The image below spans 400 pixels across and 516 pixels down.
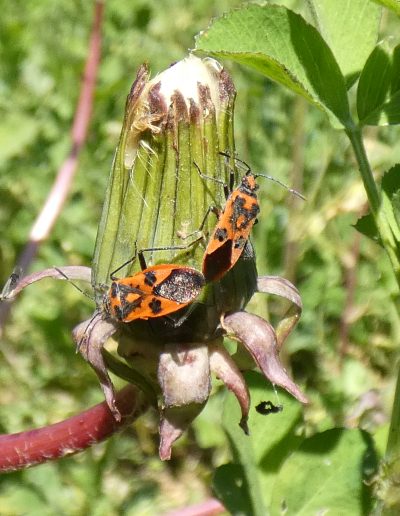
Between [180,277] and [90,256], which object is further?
[90,256]

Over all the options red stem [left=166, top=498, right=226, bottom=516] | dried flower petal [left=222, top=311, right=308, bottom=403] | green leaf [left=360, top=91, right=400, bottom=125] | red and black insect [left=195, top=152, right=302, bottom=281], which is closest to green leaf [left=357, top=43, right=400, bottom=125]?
green leaf [left=360, top=91, right=400, bottom=125]

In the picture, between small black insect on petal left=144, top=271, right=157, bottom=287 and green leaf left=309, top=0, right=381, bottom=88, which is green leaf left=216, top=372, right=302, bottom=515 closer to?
small black insect on petal left=144, top=271, right=157, bottom=287

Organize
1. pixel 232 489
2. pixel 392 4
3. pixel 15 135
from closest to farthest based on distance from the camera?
1. pixel 392 4
2. pixel 232 489
3. pixel 15 135

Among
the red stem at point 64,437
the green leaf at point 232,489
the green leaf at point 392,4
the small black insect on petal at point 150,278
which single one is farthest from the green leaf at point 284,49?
the green leaf at point 232,489

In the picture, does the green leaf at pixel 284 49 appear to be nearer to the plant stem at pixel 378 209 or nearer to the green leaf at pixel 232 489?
the plant stem at pixel 378 209

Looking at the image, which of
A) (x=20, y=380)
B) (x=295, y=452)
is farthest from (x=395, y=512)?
(x=20, y=380)

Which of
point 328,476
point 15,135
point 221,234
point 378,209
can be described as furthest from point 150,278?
point 15,135

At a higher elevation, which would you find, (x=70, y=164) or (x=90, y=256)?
(x=70, y=164)

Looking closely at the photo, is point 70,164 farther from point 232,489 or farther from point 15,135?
point 232,489
